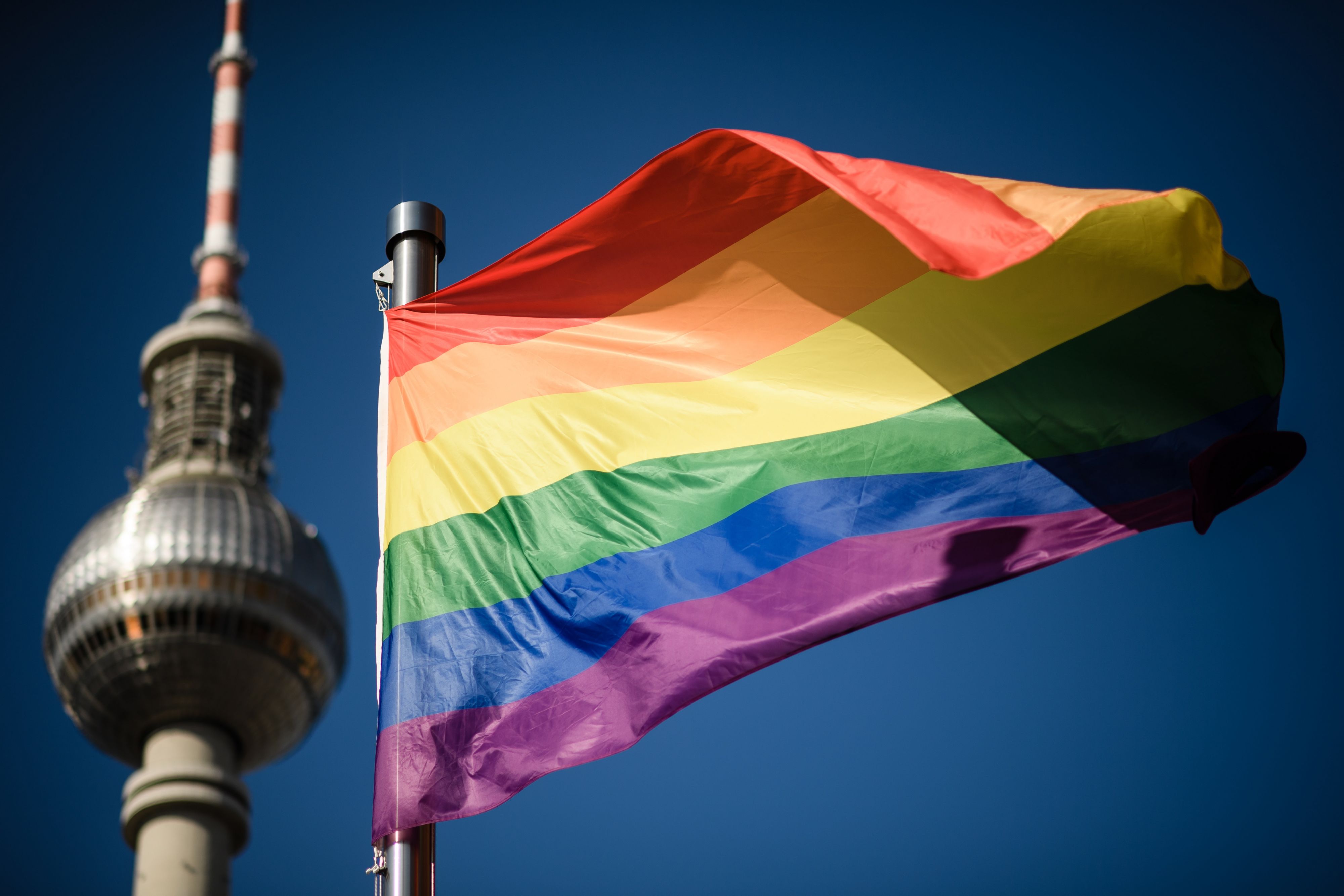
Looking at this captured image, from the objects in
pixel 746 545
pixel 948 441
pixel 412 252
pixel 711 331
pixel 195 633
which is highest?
pixel 195 633

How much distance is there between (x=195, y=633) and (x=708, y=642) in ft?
132

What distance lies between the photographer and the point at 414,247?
32.3ft

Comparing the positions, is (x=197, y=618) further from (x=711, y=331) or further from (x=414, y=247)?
(x=711, y=331)

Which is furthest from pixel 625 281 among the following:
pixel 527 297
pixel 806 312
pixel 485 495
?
pixel 485 495

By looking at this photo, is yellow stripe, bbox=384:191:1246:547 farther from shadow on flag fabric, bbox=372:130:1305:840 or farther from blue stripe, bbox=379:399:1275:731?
blue stripe, bbox=379:399:1275:731

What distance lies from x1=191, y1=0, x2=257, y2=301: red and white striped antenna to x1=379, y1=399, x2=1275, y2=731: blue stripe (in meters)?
54.6

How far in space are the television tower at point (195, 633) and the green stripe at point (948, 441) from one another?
1536 inches

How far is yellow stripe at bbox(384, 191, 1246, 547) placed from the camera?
364 inches

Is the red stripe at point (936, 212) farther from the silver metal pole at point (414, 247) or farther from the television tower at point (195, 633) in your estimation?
the television tower at point (195, 633)

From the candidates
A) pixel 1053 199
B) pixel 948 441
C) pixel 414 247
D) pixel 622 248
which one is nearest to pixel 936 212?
pixel 1053 199

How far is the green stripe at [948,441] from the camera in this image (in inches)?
357

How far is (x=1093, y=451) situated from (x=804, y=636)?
7.49ft

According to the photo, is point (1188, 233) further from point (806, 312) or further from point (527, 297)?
point (527, 297)

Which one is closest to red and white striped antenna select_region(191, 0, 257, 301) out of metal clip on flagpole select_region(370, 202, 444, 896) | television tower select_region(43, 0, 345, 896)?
television tower select_region(43, 0, 345, 896)
